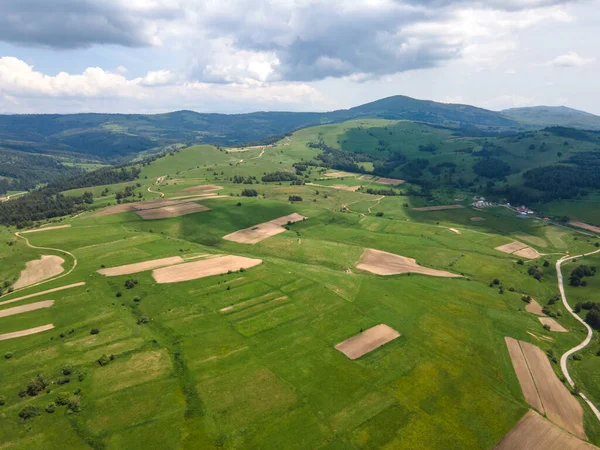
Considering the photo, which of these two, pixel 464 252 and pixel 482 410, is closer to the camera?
pixel 482 410

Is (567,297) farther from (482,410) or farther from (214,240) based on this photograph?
(214,240)

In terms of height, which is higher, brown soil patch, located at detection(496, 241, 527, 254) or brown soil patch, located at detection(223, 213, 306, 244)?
brown soil patch, located at detection(223, 213, 306, 244)

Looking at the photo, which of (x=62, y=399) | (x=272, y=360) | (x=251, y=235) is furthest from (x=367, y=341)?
(x=251, y=235)

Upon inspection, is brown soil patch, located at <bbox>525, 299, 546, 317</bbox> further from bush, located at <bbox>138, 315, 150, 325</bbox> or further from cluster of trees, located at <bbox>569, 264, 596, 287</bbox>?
bush, located at <bbox>138, 315, 150, 325</bbox>

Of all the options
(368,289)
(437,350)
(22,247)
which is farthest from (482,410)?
(22,247)

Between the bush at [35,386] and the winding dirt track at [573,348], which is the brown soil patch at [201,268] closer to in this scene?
the bush at [35,386]

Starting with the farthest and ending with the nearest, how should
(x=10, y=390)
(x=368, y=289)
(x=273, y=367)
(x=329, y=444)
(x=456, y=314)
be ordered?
(x=368, y=289) → (x=456, y=314) → (x=273, y=367) → (x=10, y=390) → (x=329, y=444)

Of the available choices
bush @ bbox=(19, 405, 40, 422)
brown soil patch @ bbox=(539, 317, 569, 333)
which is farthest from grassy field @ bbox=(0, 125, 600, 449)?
brown soil patch @ bbox=(539, 317, 569, 333)
